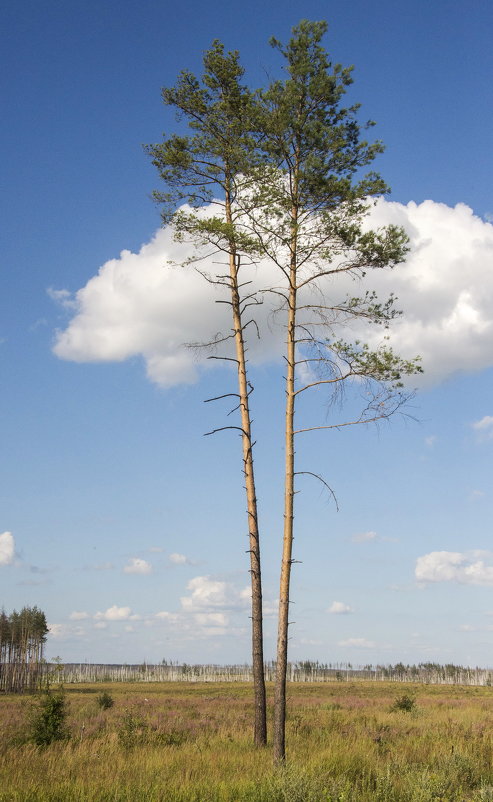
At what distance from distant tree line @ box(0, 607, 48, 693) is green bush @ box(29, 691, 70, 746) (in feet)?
255

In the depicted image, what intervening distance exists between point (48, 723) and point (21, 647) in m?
78.3

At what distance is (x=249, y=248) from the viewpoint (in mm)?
15500

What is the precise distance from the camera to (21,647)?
3371 inches

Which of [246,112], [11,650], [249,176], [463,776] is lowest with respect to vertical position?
[11,650]

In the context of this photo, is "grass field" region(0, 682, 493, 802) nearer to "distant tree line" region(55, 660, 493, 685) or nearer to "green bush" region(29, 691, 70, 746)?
"green bush" region(29, 691, 70, 746)

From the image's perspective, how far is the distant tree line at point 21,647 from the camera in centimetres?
8644

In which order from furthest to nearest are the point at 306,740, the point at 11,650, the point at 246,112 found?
the point at 11,650 < the point at 246,112 < the point at 306,740

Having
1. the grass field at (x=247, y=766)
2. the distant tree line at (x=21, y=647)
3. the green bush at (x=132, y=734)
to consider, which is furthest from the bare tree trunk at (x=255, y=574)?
the distant tree line at (x=21, y=647)

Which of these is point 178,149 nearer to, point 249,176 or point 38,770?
point 249,176

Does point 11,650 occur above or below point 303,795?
below

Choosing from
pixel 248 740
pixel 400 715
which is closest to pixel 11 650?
pixel 400 715

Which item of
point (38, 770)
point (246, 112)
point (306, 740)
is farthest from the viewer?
point (246, 112)

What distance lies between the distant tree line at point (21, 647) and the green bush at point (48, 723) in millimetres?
77626

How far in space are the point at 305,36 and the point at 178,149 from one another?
408cm
